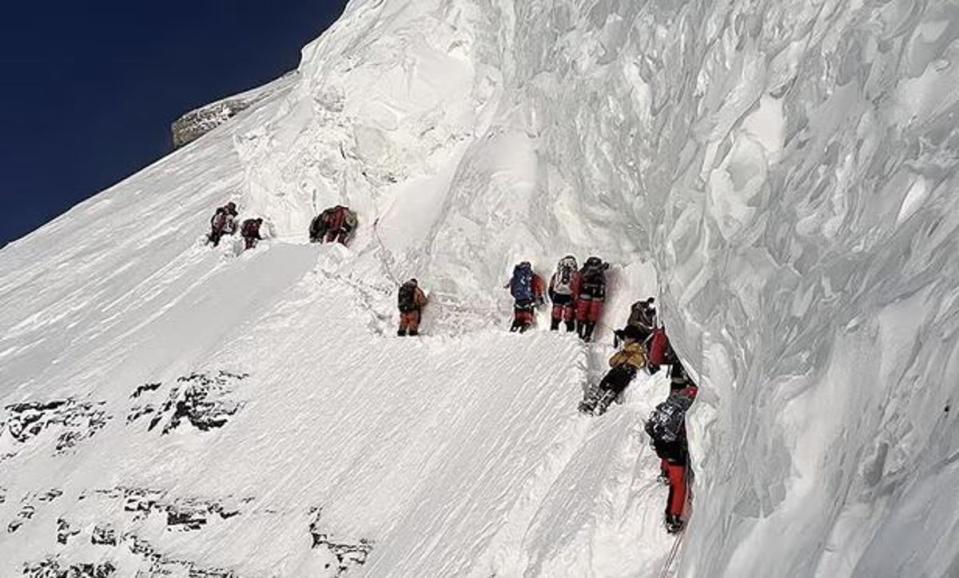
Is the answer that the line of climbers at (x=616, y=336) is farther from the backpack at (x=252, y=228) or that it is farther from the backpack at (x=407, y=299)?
the backpack at (x=252, y=228)

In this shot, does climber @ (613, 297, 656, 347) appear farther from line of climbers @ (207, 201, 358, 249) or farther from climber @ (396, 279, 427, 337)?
line of climbers @ (207, 201, 358, 249)

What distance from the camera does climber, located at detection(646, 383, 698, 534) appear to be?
9.02 m

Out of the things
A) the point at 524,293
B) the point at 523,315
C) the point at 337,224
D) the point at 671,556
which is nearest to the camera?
the point at 671,556

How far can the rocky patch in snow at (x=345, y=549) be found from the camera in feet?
41.2

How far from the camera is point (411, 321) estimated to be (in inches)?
629

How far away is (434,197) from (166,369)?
5458 mm

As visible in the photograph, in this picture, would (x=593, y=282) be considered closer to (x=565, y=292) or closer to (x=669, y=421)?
(x=565, y=292)

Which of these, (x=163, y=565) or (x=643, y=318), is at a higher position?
(x=643, y=318)

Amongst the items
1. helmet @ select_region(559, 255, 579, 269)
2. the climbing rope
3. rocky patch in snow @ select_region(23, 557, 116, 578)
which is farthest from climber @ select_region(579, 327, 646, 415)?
rocky patch in snow @ select_region(23, 557, 116, 578)

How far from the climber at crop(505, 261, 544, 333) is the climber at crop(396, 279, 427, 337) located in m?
2.06

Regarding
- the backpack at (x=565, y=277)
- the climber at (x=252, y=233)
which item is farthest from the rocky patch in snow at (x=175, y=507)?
the climber at (x=252, y=233)

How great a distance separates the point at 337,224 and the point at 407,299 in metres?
4.42

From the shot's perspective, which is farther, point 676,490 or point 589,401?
point 589,401

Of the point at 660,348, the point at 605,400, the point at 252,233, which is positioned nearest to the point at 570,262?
the point at 605,400
